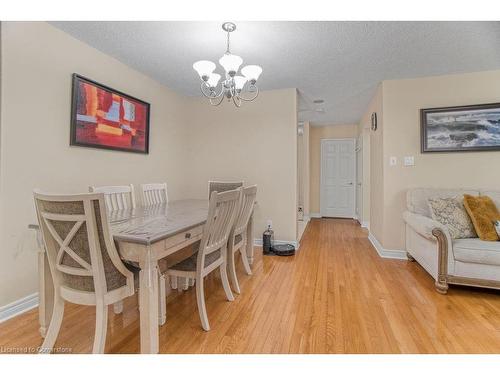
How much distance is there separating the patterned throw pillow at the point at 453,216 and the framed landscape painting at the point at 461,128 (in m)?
0.74

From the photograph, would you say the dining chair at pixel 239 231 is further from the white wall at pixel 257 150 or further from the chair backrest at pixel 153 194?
the white wall at pixel 257 150

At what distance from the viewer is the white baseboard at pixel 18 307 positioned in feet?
5.85

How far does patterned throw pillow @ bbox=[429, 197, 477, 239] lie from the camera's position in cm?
232

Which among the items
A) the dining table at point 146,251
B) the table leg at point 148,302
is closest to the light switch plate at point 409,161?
the dining table at point 146,251

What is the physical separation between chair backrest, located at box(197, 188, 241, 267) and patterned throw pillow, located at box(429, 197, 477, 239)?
2.00 m

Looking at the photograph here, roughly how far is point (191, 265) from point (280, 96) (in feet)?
8.90

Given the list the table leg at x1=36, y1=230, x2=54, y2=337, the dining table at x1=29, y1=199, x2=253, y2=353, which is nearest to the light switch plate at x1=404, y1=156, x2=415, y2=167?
the dining table at x1=29, y1=199, x2=253, y2=353

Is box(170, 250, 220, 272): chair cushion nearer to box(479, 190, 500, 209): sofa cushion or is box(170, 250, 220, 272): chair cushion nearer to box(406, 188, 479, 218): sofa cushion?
box(406, 188, 479, 218): sofa cushion

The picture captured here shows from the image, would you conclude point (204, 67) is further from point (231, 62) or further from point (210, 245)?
point (210, 245)

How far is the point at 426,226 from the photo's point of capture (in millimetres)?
2273

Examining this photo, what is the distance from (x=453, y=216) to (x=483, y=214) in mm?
234

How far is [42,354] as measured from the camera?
4.48 ft
